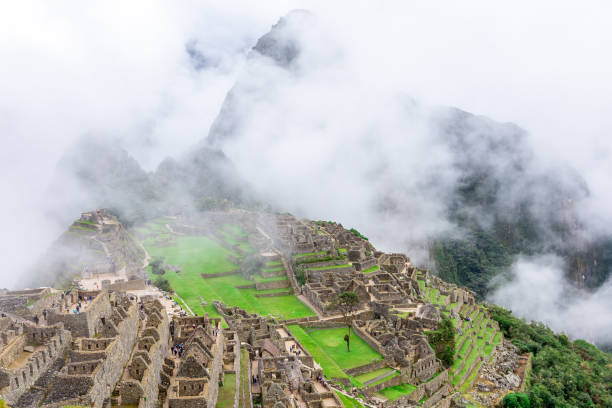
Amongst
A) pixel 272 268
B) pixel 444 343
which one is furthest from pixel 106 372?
pixel 272 268

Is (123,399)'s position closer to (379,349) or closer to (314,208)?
(379,349)

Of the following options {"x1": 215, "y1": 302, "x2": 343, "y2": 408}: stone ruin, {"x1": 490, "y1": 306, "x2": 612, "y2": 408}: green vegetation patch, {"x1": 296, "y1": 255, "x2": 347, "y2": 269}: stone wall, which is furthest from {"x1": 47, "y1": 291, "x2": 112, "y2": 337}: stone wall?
{"x1": 490, "y1": 306, "x2": 612, "y2": 408}: green vegetation patch

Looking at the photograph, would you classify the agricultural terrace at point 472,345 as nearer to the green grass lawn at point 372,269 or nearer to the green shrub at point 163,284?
Result: the green grass lawn at point 372,269

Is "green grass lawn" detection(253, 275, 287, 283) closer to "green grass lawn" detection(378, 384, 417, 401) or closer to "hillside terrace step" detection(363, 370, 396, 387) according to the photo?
"hillside terrace step" detection(363, 370, 396, 387)

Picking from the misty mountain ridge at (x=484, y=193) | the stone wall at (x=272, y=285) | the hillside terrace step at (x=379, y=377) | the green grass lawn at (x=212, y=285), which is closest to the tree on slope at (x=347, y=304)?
the green grass lawn at (x=212, y=285)

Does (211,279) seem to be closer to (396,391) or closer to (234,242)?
(234,242)

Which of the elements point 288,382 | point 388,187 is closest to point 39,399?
point 288,382
